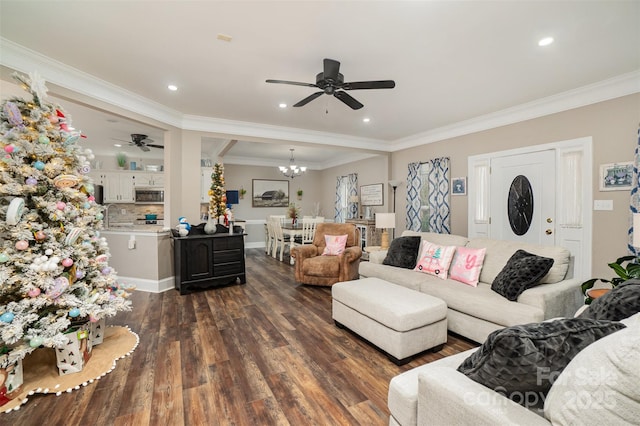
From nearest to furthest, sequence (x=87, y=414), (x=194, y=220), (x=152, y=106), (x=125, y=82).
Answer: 1. (x=87, y=414)
2. (x=125, y=82)
3. (x=152, y=106)
4. (x=194, y=220)

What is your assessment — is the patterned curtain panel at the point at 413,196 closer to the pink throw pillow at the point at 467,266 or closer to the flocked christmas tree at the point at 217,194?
the pink throw pillow at the point at 467,266

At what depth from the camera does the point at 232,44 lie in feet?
8.33

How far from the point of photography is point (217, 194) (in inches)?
177

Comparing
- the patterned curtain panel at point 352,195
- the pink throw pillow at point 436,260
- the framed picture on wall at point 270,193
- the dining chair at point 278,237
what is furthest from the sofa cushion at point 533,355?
the framed picture on wall at point 270,193

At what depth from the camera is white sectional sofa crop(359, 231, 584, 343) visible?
7.58 feet

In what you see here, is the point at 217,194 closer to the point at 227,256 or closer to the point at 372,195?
the point at 227,256

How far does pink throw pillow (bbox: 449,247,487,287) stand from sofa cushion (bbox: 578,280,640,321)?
1.32 meters

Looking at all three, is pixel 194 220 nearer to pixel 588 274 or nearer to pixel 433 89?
pixel 433 89

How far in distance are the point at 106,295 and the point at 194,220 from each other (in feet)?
7.54

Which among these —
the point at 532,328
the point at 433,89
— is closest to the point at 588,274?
the point at 433,89

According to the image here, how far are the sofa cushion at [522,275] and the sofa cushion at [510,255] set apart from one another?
8.3 inches

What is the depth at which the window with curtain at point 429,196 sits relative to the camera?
5242 millimetres

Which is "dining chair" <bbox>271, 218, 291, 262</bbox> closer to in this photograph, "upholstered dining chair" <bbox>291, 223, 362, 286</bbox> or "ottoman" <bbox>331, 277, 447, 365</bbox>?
"upholstered dining chair" <bbox>291, 223, 362, 286</bbox>

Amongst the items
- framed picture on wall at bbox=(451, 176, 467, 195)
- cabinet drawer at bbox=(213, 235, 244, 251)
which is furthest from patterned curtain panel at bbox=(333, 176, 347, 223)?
cabinet drawer at bbox=(213, 235, 244, 251)
